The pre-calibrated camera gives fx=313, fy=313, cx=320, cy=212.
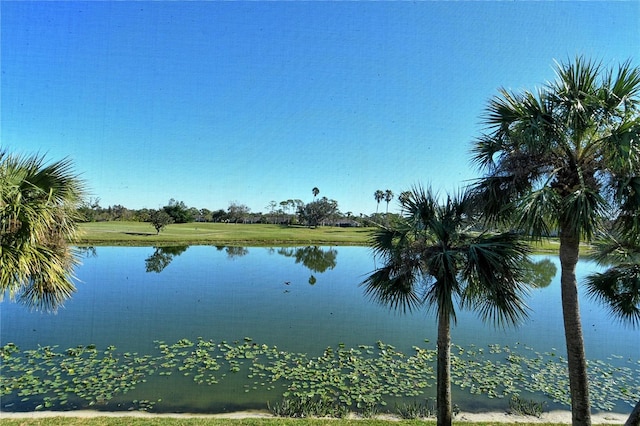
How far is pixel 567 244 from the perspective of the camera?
4.77m

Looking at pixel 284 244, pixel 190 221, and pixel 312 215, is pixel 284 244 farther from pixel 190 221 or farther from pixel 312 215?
pixel 190 221

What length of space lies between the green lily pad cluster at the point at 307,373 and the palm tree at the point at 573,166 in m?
4.27

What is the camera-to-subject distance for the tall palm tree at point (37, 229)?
4016 millimetres

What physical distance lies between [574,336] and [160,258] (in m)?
31.5

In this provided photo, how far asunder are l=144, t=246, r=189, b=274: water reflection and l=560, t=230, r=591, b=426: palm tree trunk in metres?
24.3

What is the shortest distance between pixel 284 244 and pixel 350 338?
3644cm

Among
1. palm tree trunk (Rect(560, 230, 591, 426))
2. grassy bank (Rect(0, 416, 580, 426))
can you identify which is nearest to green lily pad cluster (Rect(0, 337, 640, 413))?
grassy bank (Rect(0, 416, 580, 426))

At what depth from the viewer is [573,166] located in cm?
469

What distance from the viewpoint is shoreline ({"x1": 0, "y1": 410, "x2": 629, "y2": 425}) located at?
6.17 metres

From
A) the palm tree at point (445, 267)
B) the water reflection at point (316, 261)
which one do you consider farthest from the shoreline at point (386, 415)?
the water reflection at point (316, 261)

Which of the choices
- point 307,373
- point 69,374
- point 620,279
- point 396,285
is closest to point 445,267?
point 396,285

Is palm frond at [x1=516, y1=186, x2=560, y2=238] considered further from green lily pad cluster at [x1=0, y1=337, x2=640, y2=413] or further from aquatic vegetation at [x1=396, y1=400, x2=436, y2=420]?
green lily pad cluster at [x1=0, y1=337, x2=640, y2=413]

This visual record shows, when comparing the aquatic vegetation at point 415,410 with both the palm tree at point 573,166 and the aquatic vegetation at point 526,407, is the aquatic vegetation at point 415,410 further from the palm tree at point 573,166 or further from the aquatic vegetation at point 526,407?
the palm tree at point 573,166

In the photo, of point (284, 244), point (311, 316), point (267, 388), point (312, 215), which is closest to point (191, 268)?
point (311, 316)
